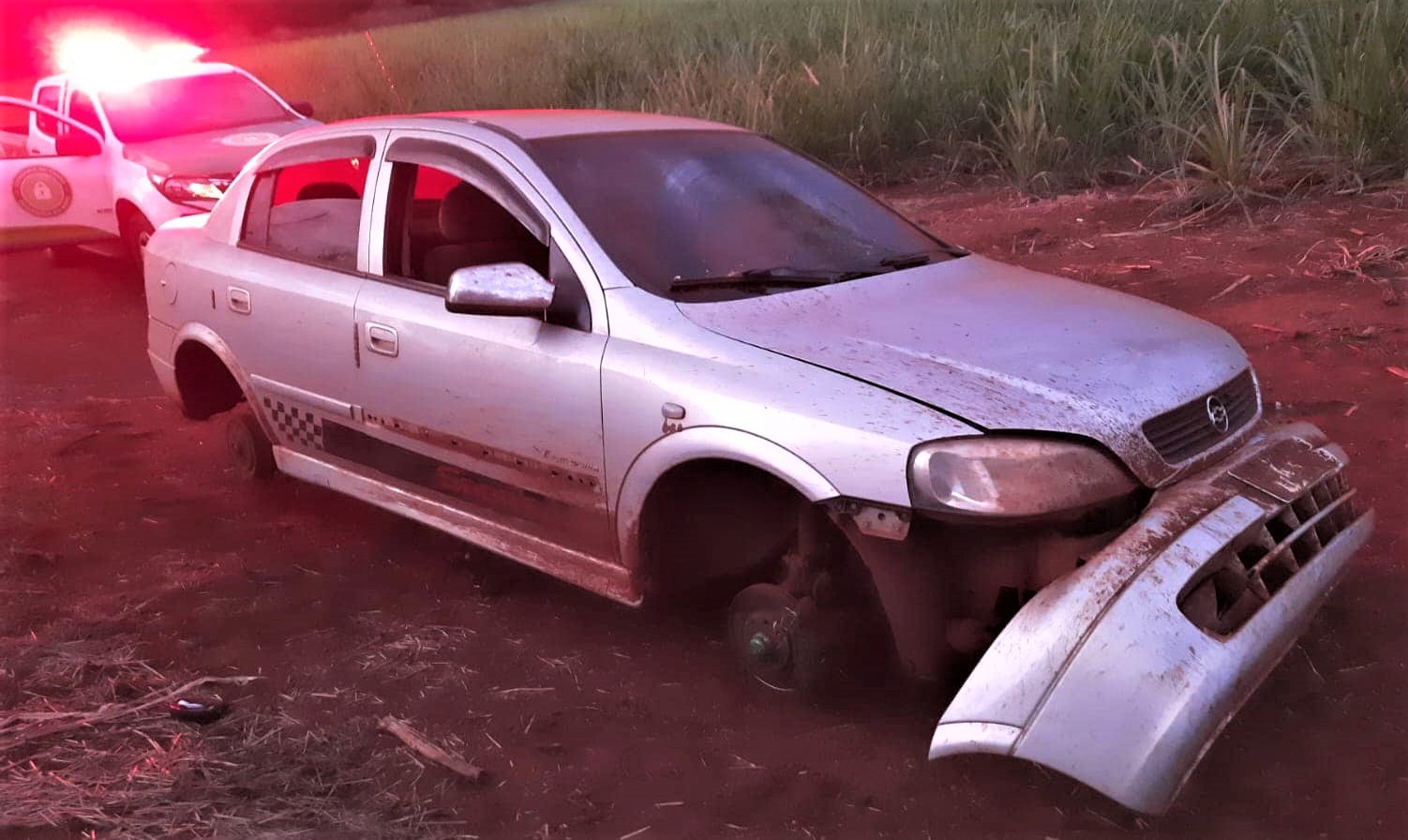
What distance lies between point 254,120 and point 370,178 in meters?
6.41

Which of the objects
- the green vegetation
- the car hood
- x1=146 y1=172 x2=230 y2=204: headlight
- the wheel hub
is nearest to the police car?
x1=146 y1=172 x2=230 y2=204: headlight

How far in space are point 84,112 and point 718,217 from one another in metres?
8.31

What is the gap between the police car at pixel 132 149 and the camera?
30.5 ft

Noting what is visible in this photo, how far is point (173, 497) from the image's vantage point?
559cm

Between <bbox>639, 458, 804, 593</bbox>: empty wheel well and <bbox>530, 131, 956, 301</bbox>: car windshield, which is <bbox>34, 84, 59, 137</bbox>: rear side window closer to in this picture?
<bbox>530, 131, 956, 301</bbox>: car windshield

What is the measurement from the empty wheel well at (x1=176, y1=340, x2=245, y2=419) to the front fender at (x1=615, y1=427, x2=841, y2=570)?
8.07 ft

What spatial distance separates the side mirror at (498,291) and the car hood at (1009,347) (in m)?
A: 0.44

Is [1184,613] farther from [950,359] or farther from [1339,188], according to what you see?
[1339,188]

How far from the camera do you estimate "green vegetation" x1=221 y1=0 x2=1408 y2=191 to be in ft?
26.1

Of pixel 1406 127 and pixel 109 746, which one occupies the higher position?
pixel 1406 127

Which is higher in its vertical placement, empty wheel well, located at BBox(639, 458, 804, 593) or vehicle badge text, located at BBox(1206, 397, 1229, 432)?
vehicle badge text, located at BBox(1206, 397, 1229, 432)

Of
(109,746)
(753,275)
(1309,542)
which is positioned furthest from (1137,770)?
(109,746)

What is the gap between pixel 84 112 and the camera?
10.4 meters

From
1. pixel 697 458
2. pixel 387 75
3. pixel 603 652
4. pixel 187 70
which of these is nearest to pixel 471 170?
pixel 697 458
